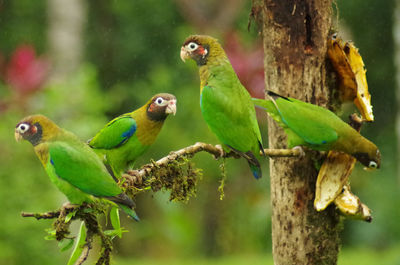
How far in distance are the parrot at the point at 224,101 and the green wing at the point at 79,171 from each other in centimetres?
77

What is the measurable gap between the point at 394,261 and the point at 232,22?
449 cm

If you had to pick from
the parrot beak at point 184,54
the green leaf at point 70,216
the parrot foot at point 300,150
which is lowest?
the green leaf at point 70,216

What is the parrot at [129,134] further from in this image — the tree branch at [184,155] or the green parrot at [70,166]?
the green parrot at [70,166]

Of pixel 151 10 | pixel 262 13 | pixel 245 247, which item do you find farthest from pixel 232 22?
pixel 262 13

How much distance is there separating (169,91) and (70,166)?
677cm

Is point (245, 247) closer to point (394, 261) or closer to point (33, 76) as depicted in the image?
point (394, 261)

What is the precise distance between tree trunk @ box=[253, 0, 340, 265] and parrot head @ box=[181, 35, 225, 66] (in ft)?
2.16

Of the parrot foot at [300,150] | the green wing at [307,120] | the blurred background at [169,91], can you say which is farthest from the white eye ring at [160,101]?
the blurred background at [169,91]

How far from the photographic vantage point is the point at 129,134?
2.76 metres

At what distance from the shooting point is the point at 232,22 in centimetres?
938

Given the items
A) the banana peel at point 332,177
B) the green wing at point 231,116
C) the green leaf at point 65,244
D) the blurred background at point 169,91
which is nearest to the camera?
the green leaf at point 65,244

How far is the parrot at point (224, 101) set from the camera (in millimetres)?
2799

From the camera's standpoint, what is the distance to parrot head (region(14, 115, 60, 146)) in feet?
7.23

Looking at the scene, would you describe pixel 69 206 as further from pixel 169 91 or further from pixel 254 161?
Result: pixel 169 91
